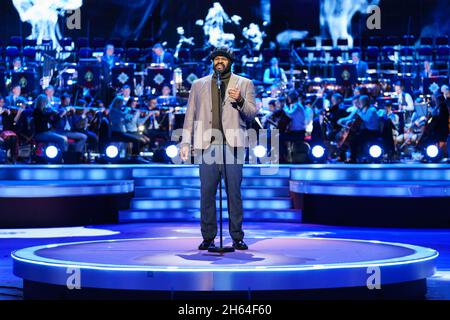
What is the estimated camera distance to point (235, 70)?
1484cm

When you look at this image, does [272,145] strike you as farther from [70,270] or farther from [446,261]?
[70,270]

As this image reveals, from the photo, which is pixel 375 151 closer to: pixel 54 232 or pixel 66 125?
pixel 66 125

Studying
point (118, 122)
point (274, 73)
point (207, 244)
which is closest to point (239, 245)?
point (207, 244)

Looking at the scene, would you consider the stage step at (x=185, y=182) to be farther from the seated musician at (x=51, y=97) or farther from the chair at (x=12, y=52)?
the chair at (x=12, y=52)

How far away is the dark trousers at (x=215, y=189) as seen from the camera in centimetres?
505

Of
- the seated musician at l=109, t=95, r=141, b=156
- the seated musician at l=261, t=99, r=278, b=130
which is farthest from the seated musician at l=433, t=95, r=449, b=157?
the seated musician at l=109, t=95, r=141, b=156

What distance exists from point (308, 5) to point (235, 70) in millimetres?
3933

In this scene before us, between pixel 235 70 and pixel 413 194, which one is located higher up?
pixel 235 70

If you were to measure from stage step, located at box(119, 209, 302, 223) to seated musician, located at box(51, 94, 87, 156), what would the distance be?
10.7 ft

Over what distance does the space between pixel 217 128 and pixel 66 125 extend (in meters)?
7.78

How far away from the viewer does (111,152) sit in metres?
11.8

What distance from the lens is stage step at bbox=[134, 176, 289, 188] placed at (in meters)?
9.43
